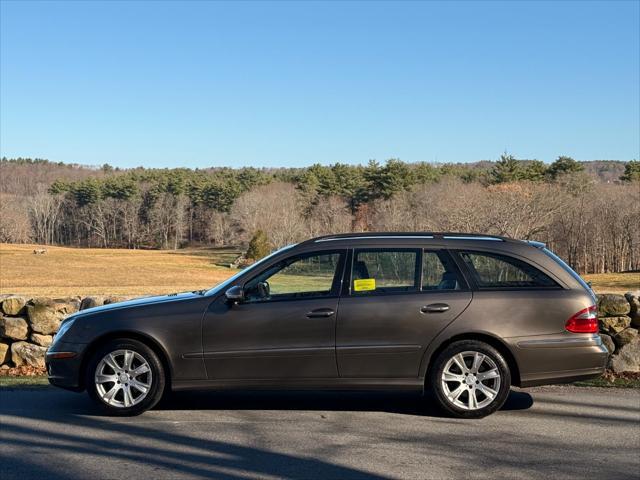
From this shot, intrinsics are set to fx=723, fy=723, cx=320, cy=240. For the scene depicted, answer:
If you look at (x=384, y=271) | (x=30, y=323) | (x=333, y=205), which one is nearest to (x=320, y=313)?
(x=384, y=271)

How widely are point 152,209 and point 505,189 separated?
8828cm

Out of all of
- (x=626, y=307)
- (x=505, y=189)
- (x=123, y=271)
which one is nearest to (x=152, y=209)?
(x=123, y=271)

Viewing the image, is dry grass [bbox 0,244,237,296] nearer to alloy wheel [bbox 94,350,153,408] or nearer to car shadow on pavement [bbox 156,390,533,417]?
car shadow on pavement [bbox 156,390,533,417]

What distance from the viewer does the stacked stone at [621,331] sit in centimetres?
872

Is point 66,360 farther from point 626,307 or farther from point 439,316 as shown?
point 626,307

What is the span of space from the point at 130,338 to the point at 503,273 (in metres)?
3.52

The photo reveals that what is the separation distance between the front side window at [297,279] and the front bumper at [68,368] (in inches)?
65.3

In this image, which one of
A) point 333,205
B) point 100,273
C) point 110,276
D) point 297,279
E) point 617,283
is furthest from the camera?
point 333,205

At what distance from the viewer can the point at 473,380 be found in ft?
21.2

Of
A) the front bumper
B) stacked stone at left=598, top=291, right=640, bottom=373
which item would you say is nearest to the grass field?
stacked stone at left=598, top=291, right=640, bottom=373

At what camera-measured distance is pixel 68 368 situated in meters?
6.70

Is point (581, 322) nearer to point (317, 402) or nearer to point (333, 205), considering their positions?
point (317, 402)

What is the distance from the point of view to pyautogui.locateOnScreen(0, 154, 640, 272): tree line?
5591cm

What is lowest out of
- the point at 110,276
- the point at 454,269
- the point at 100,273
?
the point at 110,276
